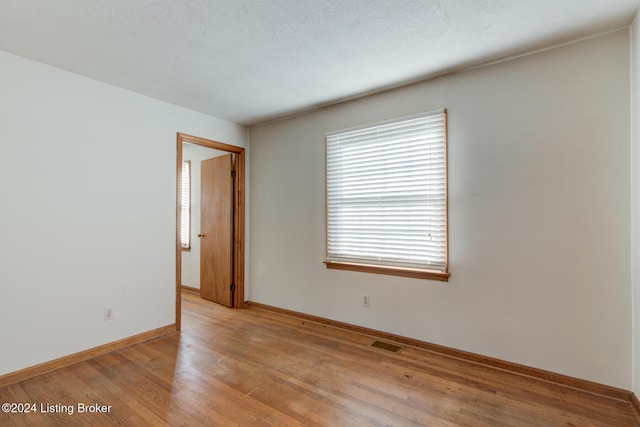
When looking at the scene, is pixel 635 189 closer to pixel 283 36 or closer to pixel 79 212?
pixel 283 36

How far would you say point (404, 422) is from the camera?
1.89 metres

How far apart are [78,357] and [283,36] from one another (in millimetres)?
3172

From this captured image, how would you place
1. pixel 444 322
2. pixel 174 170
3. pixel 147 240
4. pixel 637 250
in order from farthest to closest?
pixel 174 170 → pixel 147 240 → pixel 444 322 → pixel 637 250

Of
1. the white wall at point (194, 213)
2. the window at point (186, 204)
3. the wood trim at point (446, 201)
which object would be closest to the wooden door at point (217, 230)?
the white wall at point (194, 213)

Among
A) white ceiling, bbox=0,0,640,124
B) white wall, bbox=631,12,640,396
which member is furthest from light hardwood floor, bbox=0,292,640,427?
white ceiling, bbox=0,0,640,124

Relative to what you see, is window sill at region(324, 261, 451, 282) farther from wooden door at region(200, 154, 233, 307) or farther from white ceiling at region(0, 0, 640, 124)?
white ceiling at region(0, 0, 640, 124)

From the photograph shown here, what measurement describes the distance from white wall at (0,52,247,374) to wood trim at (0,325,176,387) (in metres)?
0.05

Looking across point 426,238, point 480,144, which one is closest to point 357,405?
point 426,238

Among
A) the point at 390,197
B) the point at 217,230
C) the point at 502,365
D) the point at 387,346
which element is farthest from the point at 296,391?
the point at 217,230

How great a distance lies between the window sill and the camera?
2.80 meters

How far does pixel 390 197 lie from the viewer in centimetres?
311

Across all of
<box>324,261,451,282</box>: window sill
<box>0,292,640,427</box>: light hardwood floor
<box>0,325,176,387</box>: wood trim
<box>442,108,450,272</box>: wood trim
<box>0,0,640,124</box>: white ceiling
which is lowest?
<box>0,292,640,427</box>: light hardwood floor

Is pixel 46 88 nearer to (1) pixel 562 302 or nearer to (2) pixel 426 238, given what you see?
(2) pixel 426 238

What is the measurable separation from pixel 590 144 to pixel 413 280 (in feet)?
5.68
